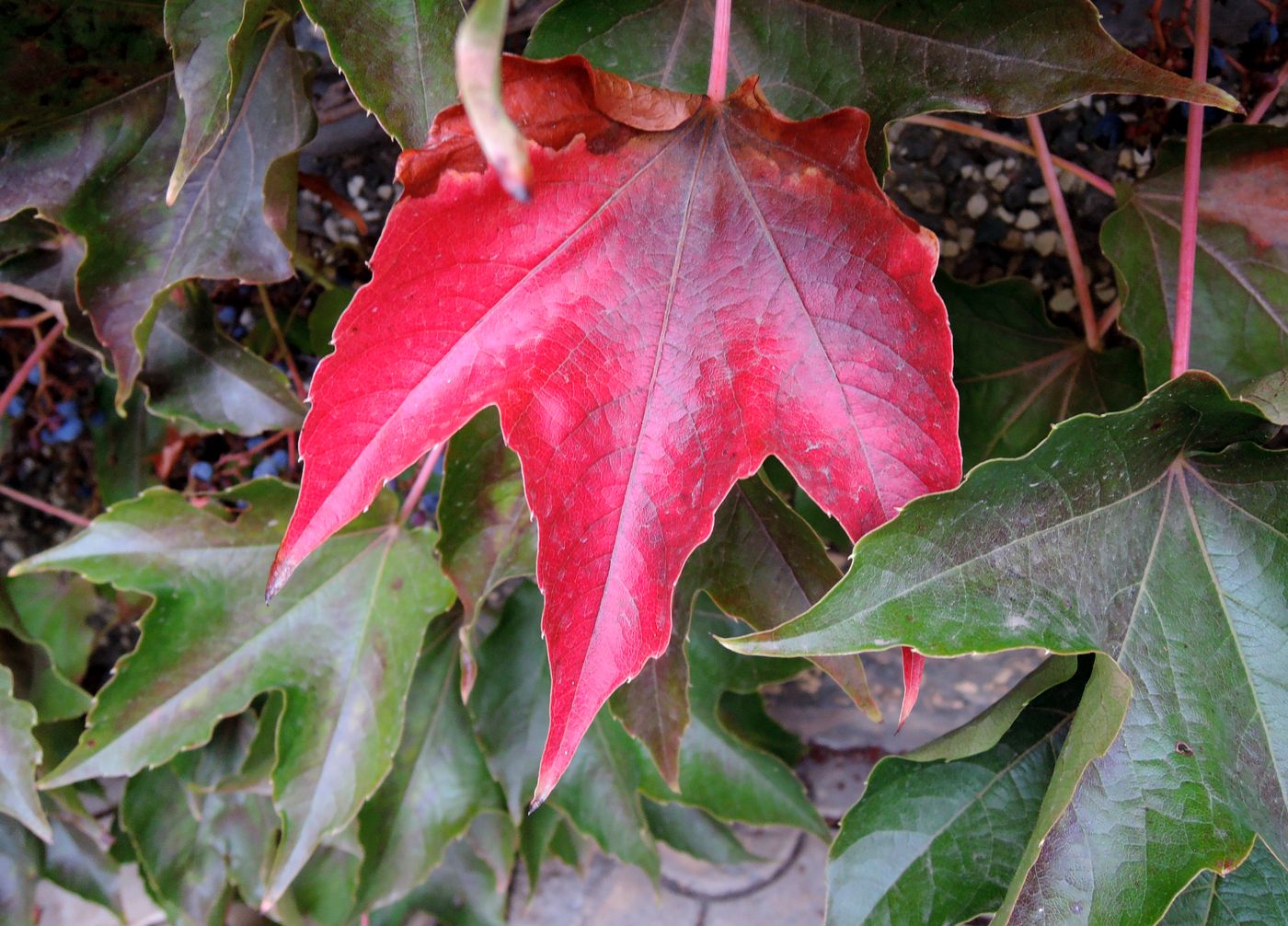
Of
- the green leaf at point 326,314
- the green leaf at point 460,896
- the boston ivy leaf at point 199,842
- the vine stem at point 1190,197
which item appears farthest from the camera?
the green leaf at point 460,896

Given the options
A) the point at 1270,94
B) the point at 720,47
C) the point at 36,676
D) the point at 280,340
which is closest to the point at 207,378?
the point at 280,340

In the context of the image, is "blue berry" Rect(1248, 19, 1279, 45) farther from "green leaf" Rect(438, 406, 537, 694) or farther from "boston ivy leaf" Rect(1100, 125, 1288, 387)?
"green leaf" Rect(438, 406, 537, 694)

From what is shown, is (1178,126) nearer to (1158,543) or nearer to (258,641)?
(1158,543)

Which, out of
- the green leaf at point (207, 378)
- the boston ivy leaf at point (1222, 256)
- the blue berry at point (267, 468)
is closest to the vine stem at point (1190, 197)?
the boston ivy leaf at point (1222, 256)

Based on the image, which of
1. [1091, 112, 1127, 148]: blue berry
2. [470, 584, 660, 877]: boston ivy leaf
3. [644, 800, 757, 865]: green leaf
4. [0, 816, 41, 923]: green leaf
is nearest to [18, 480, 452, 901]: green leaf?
[470, 584, 660, 877]: boston ivy leaf

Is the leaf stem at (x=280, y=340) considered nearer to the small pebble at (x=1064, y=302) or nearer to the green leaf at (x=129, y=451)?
the green leaf at (x=129, y=451)

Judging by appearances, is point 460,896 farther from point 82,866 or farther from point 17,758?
point 17,758

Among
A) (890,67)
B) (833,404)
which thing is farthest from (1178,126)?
(833,404)
